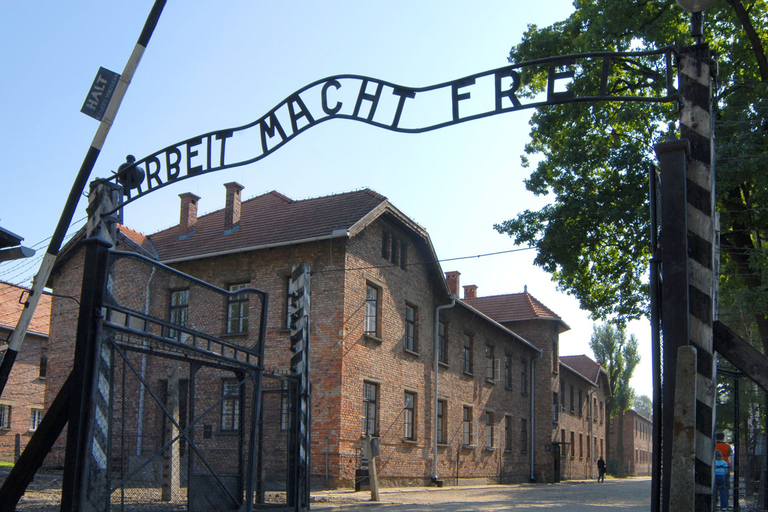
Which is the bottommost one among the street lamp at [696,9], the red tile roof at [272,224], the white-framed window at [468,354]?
the white-framed window at [468,354]

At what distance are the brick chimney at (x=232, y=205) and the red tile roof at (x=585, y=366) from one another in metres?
35.2

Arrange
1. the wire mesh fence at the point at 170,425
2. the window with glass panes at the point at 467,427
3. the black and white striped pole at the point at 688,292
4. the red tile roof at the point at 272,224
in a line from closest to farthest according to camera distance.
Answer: the black and white striped pole at the point at 688,292 → the wire mesh fence at the point at 170,425 → the red tile roof at the point at 272,224 → the window with glass panes at the point at 467,427

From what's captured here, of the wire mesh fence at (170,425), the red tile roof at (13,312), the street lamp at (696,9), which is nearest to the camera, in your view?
the street lamp at (696,9)

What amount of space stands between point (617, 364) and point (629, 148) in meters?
50.5

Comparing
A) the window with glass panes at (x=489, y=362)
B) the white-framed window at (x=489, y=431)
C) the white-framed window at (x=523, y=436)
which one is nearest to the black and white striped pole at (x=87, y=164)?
the window with glass panes at (x=489, y=362)

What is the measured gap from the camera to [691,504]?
391cm

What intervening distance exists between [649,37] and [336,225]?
9.92 meters

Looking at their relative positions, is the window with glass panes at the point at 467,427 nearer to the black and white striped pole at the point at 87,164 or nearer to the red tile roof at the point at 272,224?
the red tile roof at the point at 272,224

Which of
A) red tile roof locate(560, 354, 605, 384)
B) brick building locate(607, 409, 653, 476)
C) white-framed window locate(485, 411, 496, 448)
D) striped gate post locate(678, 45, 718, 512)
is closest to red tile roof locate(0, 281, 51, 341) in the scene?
white-framed window locate(485, 411, 496, 448)

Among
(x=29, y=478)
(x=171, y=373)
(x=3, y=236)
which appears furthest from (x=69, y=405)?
(x=3, y=236)

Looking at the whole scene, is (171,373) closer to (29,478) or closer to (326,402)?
(29,478)

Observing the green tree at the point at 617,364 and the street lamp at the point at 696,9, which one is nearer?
the street lamp at the point at 696,9

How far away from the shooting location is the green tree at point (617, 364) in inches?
2512

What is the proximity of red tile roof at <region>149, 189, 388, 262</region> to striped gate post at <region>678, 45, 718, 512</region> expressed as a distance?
1613 cm
